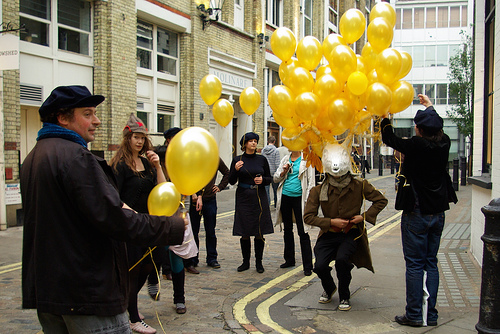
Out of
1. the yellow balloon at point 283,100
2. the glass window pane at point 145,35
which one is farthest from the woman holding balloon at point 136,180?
the glass window pane at point 145,35

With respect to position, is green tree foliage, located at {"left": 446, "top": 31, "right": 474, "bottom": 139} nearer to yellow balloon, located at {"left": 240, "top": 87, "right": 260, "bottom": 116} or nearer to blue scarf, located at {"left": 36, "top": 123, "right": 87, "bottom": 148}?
yellow balloon, located at {"left": 240, "top": 87, "right": 260, "bottom": 116}

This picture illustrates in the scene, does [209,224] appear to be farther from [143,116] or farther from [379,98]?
[143,116]

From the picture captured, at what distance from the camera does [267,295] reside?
5535 millimetres

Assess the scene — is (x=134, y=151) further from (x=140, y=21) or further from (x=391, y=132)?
(x=140, y=21)

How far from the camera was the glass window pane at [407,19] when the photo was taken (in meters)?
45.0

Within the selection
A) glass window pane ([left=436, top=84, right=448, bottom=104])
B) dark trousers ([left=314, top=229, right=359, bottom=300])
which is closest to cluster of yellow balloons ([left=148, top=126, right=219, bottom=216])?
dark trousers ([left=314, top=229, right=359, bottom=300])

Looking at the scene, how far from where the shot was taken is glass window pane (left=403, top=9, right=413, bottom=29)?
4497 centimetres

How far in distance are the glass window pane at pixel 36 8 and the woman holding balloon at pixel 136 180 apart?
7.48 meters

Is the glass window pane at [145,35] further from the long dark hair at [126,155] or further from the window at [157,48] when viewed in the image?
the long dark hair at [126,155]

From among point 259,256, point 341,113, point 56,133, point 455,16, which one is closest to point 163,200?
point 56,133

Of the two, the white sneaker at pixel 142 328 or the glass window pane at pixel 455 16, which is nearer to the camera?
the white sneaker at pixel 142 328

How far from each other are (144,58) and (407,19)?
3777 cm

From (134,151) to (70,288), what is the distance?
253cm

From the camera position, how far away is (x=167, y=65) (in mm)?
15320
